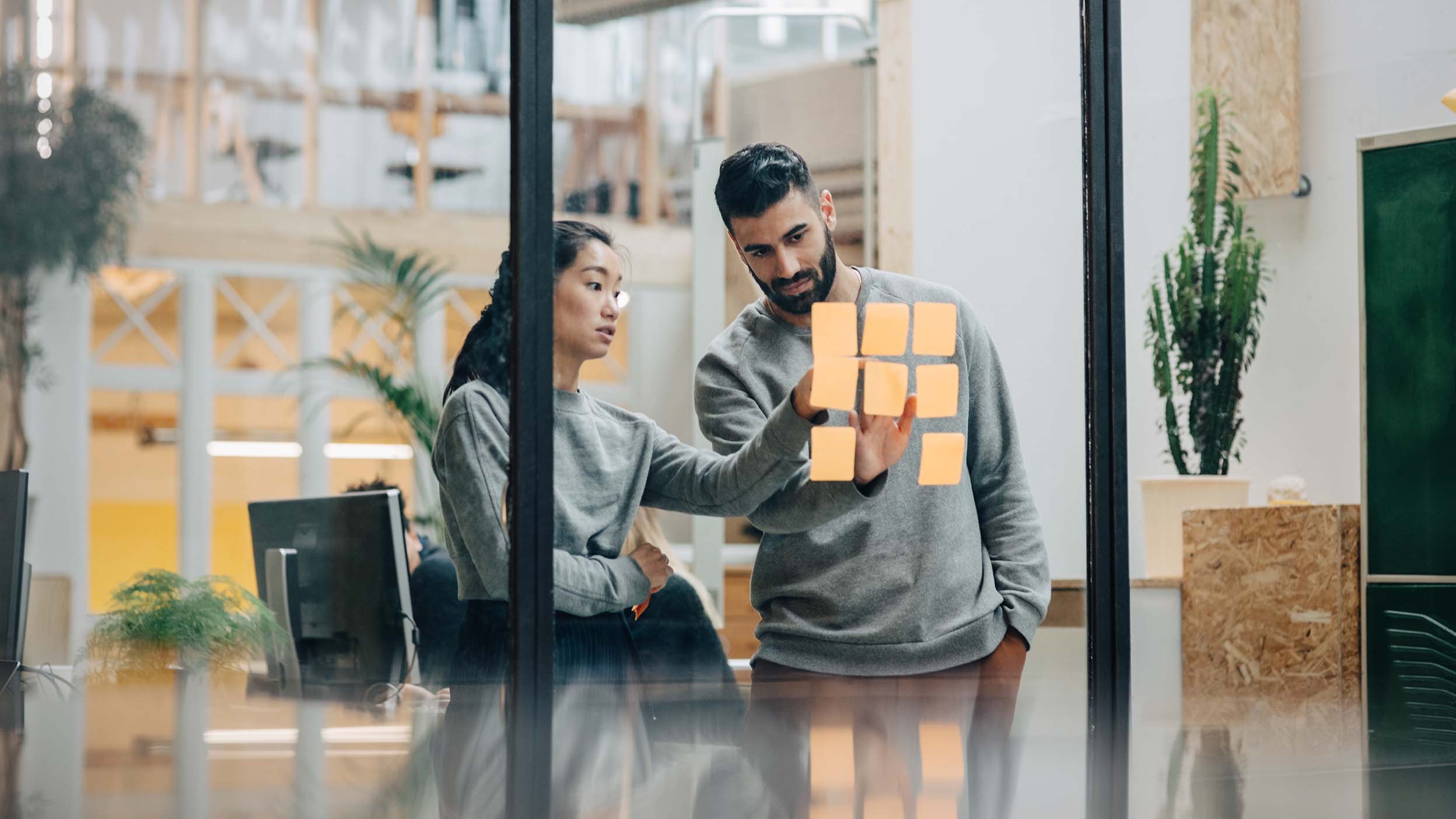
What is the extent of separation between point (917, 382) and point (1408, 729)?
4.70 ft

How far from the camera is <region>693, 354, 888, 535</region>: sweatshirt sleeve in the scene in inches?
123

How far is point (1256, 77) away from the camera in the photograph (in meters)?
3.60

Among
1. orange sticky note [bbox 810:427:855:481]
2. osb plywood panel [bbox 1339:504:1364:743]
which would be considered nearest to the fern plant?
orange sticky note [bbox 810:427:855:481]

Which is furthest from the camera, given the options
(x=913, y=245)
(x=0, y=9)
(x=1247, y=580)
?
(x=1247, y=580)

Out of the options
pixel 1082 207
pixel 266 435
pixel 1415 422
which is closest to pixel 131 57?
pixel 266 435

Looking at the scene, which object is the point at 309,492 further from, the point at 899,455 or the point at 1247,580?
the point at 1247,580

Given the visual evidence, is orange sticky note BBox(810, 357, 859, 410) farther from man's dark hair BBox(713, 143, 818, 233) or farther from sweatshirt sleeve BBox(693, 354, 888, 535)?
man's dark hair BBox(713, 143, 818, 233)

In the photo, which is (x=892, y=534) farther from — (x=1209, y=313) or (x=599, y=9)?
(x=599, y=9)

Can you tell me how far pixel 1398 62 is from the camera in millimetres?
3627

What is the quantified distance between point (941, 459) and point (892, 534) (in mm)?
196

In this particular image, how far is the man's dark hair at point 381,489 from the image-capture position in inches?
121

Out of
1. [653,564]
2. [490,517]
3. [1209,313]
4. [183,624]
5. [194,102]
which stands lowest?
[183,624]

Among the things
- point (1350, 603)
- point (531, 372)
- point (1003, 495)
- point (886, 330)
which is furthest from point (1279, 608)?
point (531, 372)

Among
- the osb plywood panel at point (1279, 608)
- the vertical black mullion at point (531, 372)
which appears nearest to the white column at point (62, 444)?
the vertical black mullion at point (531, 372)
